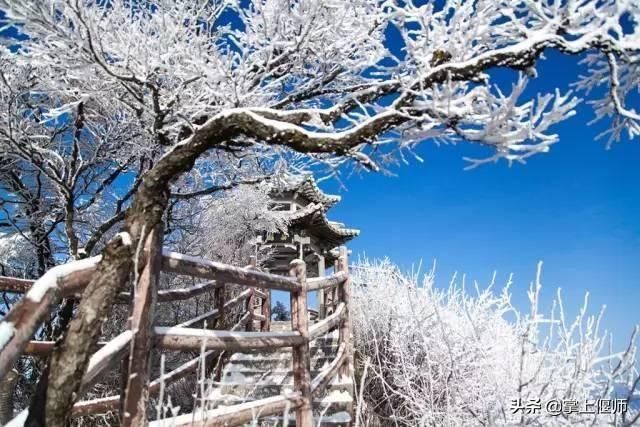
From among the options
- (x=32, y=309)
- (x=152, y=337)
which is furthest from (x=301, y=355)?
(x=32, y=309)

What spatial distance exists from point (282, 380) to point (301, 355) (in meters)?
2.06

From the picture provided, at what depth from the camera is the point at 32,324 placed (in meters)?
2.25

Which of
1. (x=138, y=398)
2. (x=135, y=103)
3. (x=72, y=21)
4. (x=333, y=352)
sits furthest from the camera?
(x=333, y=352)

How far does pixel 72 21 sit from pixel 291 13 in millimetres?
2404

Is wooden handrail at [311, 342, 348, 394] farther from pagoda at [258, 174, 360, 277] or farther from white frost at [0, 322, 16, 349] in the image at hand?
pagoda at [258, 174, 360, 277]

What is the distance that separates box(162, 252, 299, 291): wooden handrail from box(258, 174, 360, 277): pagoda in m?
10.7

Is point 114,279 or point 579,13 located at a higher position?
point 579,13

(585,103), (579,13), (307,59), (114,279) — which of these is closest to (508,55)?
(579,13)

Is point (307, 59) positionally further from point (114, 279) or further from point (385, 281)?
point (114, 279)

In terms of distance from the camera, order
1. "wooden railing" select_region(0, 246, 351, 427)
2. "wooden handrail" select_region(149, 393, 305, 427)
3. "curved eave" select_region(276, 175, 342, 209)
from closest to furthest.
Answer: "wooden railing" select_region(0, 246, 351, 427), "wooden handrail" select_region(149, 393, 305, 427), "curved eave" select_region(276, 175, 342, 209)

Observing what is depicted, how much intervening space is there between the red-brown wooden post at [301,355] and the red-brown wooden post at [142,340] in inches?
68.0

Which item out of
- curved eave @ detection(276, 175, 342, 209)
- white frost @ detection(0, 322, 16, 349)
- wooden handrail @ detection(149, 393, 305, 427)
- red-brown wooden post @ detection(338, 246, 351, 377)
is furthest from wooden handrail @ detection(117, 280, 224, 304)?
curved eave @ detection(276, 175, 342, 209)

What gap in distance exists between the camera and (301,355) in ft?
14.0

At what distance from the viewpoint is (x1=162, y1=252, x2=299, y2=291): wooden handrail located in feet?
9.87
